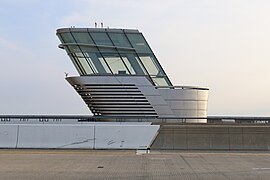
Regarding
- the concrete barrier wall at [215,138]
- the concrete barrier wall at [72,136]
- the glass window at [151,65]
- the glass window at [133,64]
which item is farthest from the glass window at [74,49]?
the concrete barrier wall at [215,138]

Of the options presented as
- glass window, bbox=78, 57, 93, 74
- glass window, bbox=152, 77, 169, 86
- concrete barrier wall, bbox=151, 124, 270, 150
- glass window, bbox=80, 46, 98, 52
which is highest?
glass window, bbox=80, 46, 98, 52

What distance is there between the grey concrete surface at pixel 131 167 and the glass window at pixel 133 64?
16.3 metres

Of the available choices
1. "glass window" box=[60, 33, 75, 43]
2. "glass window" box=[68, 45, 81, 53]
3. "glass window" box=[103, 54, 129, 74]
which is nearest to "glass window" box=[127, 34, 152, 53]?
"glass window" box=[103, 54, 129, 74]

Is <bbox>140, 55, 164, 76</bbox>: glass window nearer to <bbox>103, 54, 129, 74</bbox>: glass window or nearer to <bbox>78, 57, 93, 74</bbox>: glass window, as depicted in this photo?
<bbox>103, 54, 129, 74</bbox>: glass window

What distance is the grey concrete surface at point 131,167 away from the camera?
38.9ft

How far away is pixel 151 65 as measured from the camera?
34.0 meters

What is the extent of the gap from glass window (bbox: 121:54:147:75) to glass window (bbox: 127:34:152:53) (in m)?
0.68

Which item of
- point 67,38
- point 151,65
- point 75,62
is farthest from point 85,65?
point 151,65

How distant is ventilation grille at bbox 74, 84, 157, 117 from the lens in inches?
1280

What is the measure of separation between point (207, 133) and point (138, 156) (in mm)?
5521

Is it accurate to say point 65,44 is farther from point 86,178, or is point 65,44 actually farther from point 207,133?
point 86,178

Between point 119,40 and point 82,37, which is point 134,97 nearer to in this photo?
point 119,40

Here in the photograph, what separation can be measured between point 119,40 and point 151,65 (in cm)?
304

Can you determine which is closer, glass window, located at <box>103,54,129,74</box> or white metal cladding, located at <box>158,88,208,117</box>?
white metal cladding, located at <box>158,88,208,117</box>
